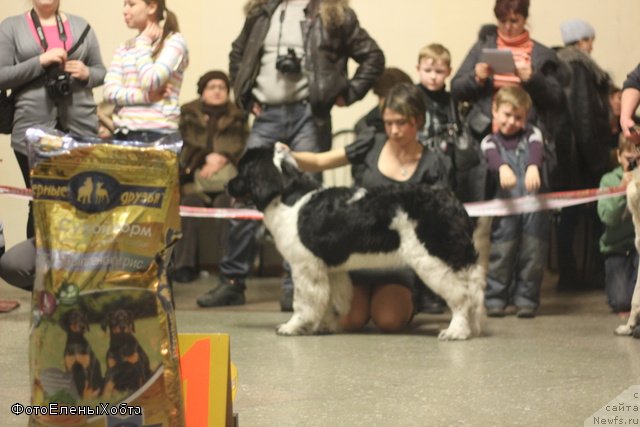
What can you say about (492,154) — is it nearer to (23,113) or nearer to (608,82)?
(608,82)

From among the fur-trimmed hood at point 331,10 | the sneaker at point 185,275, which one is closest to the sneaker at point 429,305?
the fur-trimmed hood at point 331,10

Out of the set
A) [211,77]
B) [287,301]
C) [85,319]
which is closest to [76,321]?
[85,319]

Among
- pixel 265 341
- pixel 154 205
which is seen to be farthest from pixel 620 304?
pixel 154 205

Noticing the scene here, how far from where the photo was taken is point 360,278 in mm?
5531

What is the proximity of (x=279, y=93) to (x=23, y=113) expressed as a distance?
4.31 feet

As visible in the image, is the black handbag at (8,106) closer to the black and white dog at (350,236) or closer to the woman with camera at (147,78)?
the woman with camera at (147,78)

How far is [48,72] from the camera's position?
5625mm

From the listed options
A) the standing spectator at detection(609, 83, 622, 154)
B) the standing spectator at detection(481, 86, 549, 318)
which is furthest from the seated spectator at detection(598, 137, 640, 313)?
the standing spectator at detection(609, 83, 622, 154)

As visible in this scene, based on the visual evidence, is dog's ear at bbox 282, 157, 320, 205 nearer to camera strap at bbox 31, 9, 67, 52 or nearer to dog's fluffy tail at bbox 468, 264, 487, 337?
dog's fluffy tail at bbox 468, 264, 487, 337

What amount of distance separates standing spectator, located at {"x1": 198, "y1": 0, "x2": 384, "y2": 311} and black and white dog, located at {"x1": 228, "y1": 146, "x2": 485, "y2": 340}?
0.72 metres

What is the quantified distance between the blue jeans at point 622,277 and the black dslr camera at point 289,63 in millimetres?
1882

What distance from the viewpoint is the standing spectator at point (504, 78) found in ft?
19.8

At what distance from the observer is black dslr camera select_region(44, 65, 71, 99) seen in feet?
18.3

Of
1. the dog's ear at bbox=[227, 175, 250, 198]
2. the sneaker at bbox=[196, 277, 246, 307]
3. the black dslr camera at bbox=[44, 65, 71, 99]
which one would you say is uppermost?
the black dslr camera at bbox=[44, 65, 71, 99]
